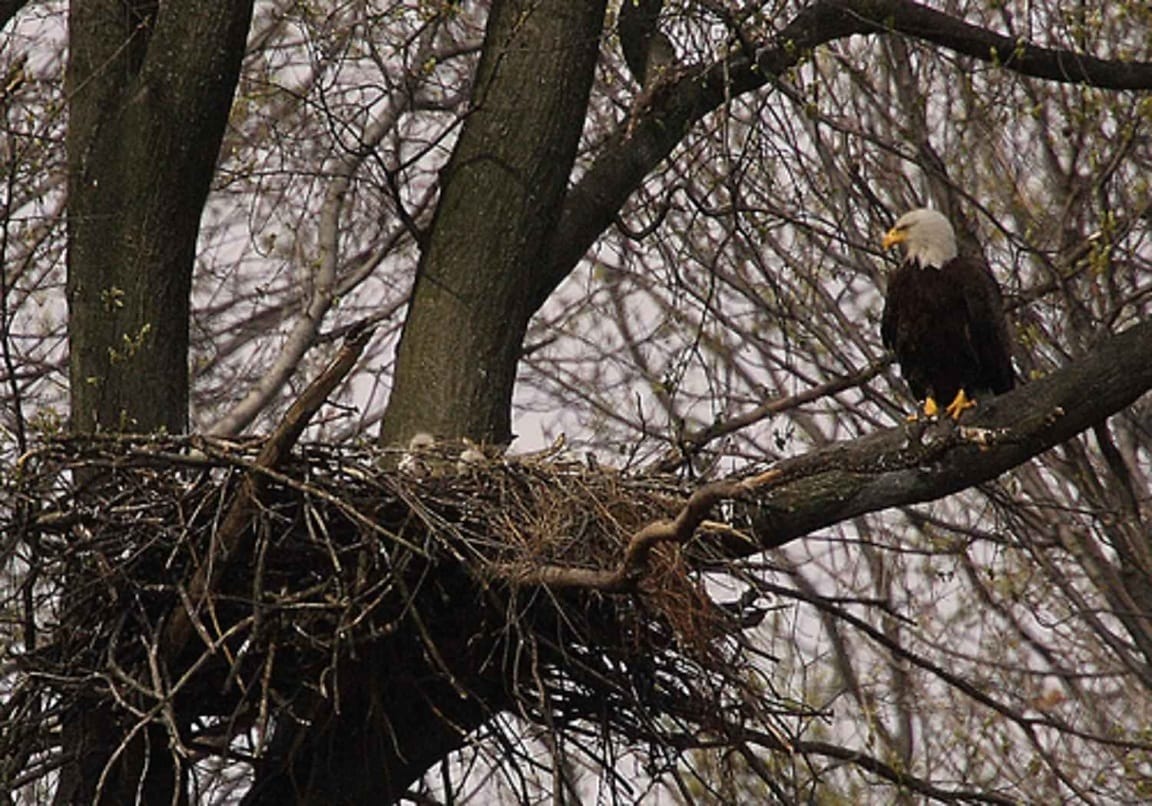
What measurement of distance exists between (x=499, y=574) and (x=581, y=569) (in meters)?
0.20

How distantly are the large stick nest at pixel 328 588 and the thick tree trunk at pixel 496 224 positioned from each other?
60 cm

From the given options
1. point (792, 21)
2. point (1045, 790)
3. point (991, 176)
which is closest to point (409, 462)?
point (792, 21)

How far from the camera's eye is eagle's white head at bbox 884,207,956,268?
7.30 meters

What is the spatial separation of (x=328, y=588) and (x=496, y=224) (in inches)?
58.8

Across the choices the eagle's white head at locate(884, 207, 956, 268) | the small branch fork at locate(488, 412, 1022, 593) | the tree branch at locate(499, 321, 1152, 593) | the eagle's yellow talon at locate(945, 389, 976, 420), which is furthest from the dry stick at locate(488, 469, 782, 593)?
the eagle's white head at locate(884, 207, 956, 268)

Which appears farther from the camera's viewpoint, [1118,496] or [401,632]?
[1118,496]

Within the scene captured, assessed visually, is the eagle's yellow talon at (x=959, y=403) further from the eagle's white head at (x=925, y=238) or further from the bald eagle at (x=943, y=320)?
the eagle's white head at (x=925, y=238)

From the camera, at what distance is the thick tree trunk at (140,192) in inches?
223

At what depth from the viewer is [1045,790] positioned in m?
11.3

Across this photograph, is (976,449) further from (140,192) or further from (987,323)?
(140,192)

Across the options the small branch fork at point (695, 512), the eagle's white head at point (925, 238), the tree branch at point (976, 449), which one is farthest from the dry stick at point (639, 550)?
the eagle's white head at point (925, 238)

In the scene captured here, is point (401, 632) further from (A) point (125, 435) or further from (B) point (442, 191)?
(B) point (442, 191)

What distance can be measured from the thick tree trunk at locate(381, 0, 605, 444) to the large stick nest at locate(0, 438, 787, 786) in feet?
1.98

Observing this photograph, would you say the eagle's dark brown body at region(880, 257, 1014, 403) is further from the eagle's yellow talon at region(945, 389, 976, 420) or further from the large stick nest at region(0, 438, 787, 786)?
the large stick nest at region(0, 438, 787, 786)
